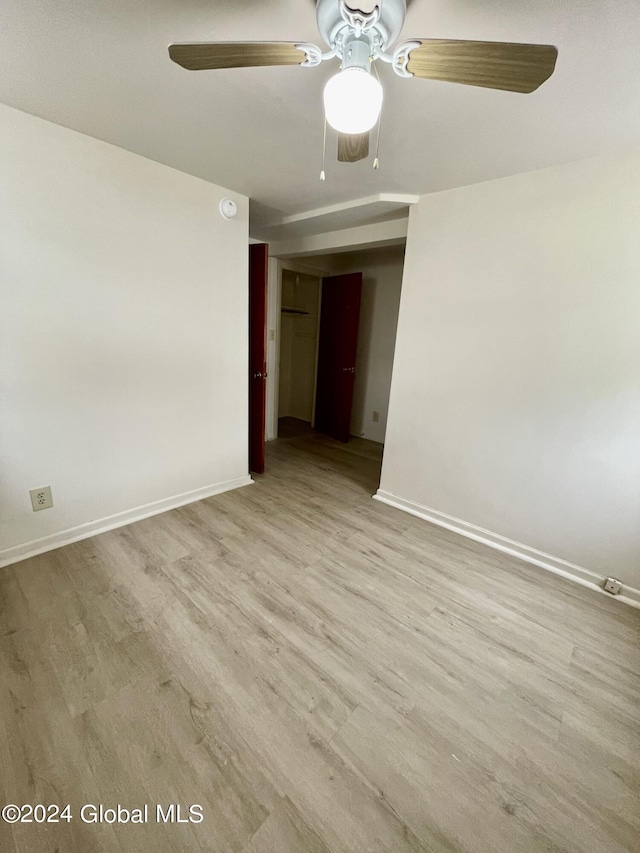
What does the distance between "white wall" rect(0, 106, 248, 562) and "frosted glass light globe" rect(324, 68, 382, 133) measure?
162cm

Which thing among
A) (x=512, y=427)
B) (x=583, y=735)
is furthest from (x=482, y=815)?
(x=512, y=427)

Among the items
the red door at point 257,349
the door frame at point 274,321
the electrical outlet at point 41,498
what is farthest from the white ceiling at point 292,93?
the electrical outlet at point 41,498

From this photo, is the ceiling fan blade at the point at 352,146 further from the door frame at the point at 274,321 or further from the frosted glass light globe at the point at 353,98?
the door frame at the point at 274,321

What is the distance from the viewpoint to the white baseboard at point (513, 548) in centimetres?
200

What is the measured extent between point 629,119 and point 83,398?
3016 millimetres

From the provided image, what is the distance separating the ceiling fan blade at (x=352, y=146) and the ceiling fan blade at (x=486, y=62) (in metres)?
0.23

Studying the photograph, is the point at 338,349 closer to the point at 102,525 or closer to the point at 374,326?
the point at 374,326

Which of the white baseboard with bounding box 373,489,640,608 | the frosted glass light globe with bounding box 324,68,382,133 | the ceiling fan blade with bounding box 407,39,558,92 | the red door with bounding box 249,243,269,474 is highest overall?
the ceiling fan blade with bounding box 407,39,558,92

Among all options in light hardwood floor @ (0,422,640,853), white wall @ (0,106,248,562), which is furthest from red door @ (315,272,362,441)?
light hardwood floor @ (0,422,640,853)

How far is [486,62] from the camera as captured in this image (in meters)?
0.94

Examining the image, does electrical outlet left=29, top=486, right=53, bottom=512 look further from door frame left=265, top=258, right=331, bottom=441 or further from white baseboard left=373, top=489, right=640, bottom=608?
door frame left=265, top=258, right=331, bottom=441

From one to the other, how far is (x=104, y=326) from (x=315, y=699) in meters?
2.22

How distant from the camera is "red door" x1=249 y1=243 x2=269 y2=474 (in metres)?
2.92

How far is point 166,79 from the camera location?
4.48 ft
